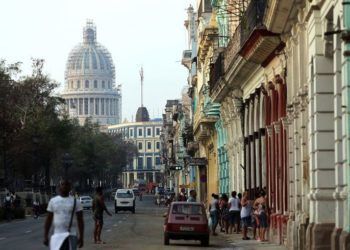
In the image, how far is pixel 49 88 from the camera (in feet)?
275

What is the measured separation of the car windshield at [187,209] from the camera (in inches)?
1378

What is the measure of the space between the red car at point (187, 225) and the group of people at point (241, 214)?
194 centimetres

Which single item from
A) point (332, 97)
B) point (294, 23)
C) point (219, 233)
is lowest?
point (219, 233)

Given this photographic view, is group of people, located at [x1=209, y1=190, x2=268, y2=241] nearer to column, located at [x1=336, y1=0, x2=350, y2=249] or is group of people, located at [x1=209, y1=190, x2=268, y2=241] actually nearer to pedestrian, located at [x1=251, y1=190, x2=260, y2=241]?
pedestrian, located at [x1=251, y1=190, x2=260, y2=241]

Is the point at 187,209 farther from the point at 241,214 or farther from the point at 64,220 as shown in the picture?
the point at 64,220

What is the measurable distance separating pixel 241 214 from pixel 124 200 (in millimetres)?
46205

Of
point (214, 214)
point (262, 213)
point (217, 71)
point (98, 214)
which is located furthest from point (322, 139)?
point (217, 71)

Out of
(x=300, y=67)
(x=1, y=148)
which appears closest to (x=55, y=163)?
(x=1, y=148)

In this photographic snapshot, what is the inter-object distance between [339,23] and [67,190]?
6.22 metres

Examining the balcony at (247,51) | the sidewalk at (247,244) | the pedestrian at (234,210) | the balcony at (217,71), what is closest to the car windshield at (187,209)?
the sidewalk at (247,244)

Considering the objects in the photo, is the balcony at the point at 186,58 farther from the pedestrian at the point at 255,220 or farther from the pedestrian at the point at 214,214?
the pedestrian at the point at 255,220

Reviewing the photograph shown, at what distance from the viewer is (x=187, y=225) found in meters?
34.5

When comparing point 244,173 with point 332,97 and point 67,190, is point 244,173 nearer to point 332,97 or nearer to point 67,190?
point 332,97

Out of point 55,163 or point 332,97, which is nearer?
point 332,97
